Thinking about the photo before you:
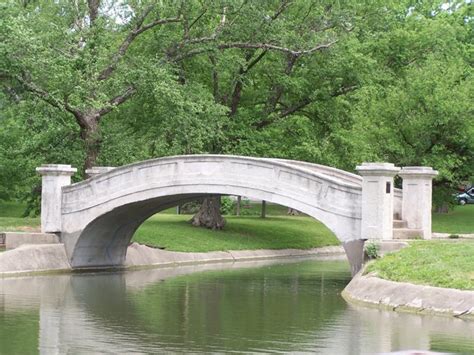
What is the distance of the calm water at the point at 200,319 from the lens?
18.0 m

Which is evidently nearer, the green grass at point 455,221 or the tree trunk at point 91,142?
the tree trunk at point 91,142

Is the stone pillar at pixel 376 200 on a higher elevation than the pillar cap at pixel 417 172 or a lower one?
lower

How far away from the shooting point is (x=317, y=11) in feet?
137

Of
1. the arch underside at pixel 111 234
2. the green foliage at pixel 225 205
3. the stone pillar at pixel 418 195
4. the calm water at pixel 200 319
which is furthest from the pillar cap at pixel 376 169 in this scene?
the green foliage at pixel 225 205

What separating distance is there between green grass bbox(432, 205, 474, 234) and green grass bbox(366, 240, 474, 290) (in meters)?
22.9

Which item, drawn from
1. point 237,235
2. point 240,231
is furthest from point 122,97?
point 240,231

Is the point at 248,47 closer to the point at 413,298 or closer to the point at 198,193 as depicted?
the point at 198,193

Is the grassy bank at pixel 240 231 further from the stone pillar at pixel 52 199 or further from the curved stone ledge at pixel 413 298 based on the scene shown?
the curved stone ledge at pixel 413 298

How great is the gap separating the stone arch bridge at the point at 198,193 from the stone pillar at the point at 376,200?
2 cm

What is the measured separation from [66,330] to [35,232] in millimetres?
12861

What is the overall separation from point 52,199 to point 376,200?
10.7 m

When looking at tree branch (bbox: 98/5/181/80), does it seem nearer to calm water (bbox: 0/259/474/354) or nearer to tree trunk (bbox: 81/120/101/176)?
tree trunk (bbox: 81/120/101/176)

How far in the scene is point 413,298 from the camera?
848 inches

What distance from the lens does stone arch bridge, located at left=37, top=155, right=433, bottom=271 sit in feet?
86.6
